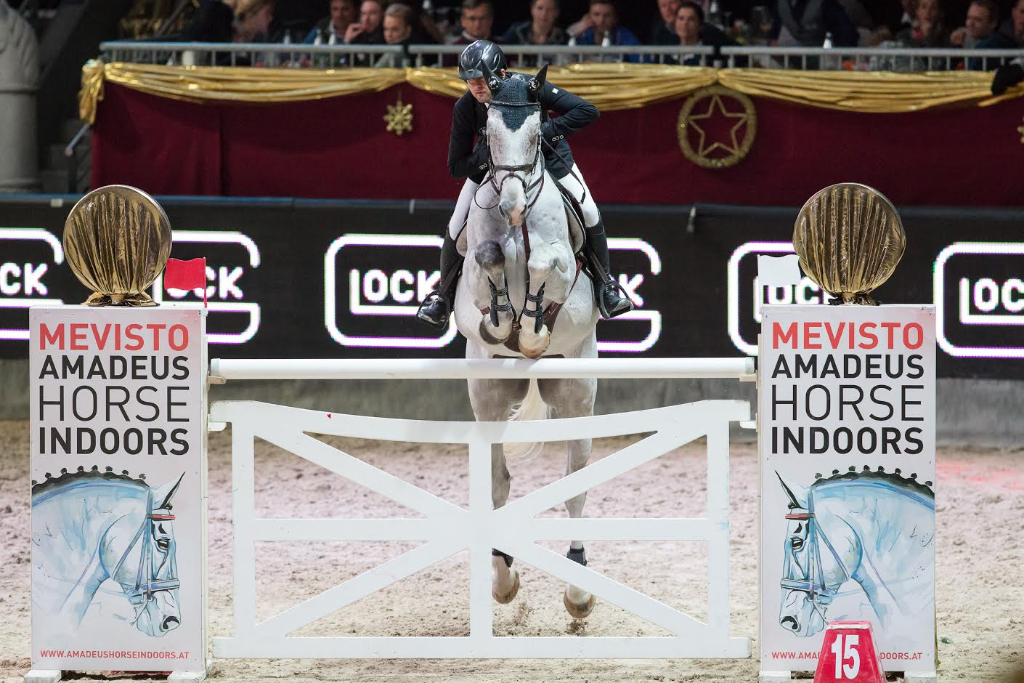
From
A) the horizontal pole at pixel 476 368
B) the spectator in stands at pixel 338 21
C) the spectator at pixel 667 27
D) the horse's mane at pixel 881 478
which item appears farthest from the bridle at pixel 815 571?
the spectator in stands at pixel 338 21

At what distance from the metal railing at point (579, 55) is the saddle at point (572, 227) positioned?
157 inches

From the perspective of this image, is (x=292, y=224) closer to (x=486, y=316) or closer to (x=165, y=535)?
(x=486, y=316)

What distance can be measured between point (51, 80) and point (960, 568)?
9.43 m

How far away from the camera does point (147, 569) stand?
5.20 m

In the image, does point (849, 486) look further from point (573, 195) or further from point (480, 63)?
point (480, 63)

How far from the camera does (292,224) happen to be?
34.5 ft

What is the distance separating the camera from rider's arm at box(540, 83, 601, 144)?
6621 millimetres

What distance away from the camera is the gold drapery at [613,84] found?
33.1 ft

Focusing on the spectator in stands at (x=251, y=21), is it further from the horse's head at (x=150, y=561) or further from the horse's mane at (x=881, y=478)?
the horse's mane at (x=881, y=478)

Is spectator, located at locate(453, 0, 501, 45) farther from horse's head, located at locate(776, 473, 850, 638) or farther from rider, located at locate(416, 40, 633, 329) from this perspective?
horse's head, located at locate(776, 473, 850, 638)

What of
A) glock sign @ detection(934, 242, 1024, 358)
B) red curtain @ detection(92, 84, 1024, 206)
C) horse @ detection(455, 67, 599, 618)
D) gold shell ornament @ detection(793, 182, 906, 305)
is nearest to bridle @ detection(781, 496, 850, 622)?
gold shell ornament @ detection(793, 182, 906, 305)

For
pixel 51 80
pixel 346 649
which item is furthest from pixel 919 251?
pixel 51 80

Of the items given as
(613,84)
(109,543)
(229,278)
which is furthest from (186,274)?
(613,84)

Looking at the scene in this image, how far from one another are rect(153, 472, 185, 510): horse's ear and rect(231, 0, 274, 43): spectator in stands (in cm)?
769
